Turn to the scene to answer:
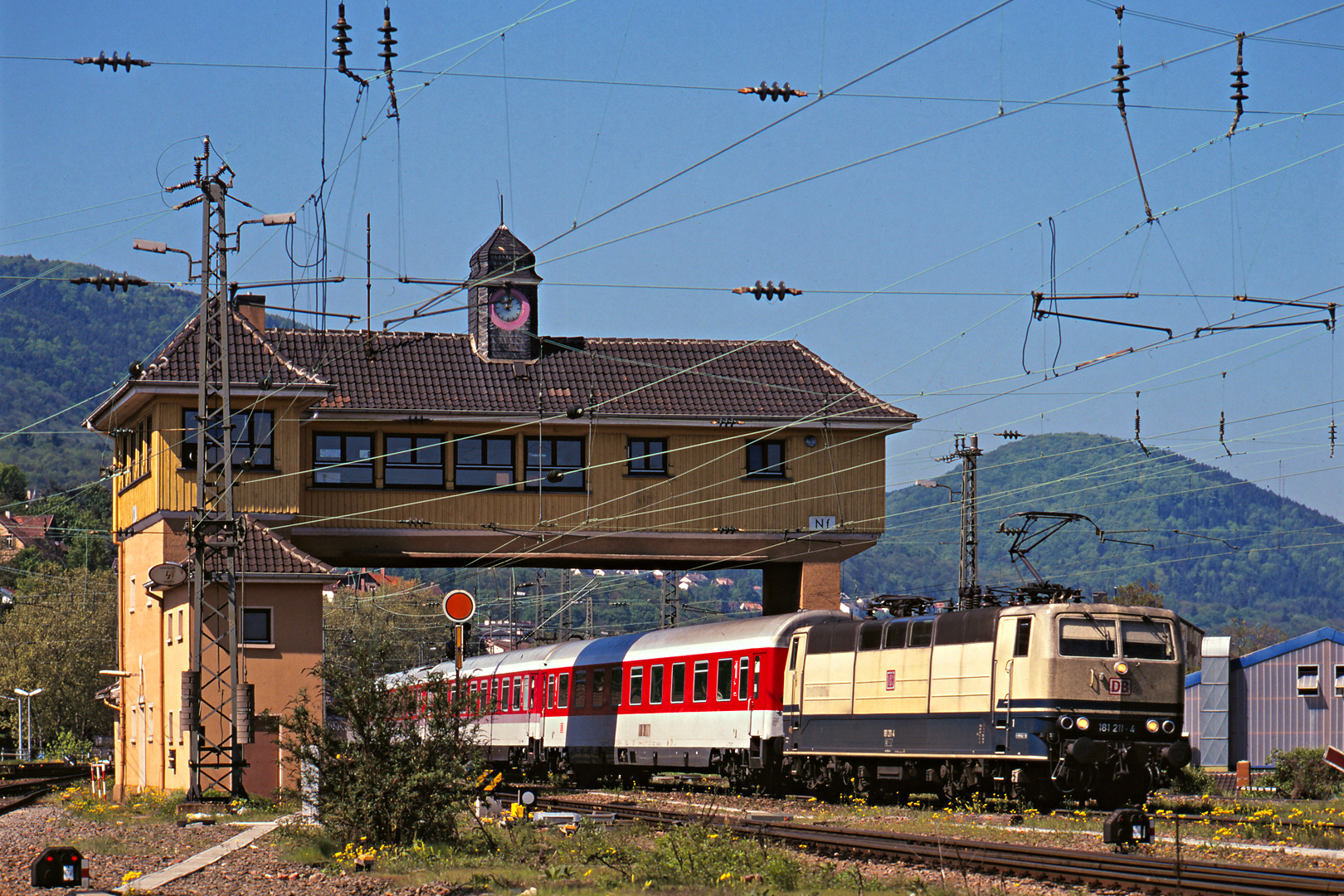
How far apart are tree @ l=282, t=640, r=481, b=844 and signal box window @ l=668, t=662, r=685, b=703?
1272 centimetres

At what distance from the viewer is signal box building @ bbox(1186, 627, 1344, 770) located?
4138cm

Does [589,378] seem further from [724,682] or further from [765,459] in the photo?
[724,682]

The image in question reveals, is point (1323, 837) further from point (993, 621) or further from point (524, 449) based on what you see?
point (524, 449)

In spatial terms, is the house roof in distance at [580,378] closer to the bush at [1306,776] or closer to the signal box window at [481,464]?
the signal box window at [481,464]

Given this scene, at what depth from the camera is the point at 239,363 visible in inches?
1506

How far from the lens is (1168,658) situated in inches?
1020

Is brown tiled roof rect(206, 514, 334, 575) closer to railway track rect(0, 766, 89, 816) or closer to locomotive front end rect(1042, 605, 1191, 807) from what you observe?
railway track rect(0, 766, 89, 816)

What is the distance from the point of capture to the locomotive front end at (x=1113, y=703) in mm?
24641

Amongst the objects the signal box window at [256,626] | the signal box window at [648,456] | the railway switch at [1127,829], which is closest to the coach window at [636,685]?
the signal box window at [648,456]

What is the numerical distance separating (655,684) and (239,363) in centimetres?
1254

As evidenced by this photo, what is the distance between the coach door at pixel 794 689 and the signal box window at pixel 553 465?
11860 millimetres

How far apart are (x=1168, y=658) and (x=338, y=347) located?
79.0 ft

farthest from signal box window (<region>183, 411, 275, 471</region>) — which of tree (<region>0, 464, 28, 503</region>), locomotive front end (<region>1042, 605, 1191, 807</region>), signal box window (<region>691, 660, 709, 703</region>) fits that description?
tree (<region>0, 464, 28, 503</region>)

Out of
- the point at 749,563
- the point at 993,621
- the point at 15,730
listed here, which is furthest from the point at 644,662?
the point at 15,730
